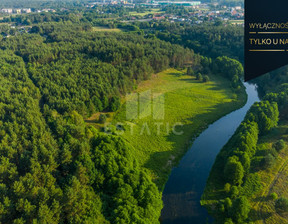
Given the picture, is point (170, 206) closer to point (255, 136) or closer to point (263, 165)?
point (263, 165)

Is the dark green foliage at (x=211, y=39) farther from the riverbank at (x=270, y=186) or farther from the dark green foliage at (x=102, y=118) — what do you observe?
the dark green foliage at (x=102, y=118)

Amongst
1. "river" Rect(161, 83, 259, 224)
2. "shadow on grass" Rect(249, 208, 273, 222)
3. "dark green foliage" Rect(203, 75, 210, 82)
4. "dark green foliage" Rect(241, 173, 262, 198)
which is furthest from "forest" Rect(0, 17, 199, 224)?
"dark green foliage" Rect(203, 75, 210, 82)

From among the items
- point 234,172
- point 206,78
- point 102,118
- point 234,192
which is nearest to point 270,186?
point 234,172

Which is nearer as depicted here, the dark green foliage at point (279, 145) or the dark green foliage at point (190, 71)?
the dark green foliage at point (279, 145)

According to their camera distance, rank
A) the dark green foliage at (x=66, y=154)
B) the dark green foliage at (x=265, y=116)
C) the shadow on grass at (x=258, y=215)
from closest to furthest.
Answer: the dark green foliage at (x=66, y=154), the shadow on grass at (x=258, y=215), the dark green foliage at (x=265, y=116)

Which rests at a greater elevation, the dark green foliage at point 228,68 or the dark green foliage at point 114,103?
the dark green foliage at point 228,68

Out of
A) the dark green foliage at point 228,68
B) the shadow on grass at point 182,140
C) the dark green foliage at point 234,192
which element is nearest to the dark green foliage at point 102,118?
the shadow on grass at point 182,140

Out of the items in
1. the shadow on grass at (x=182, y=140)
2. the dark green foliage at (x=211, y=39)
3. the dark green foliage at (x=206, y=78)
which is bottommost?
the shadow on grass at (x=182, y=140)
